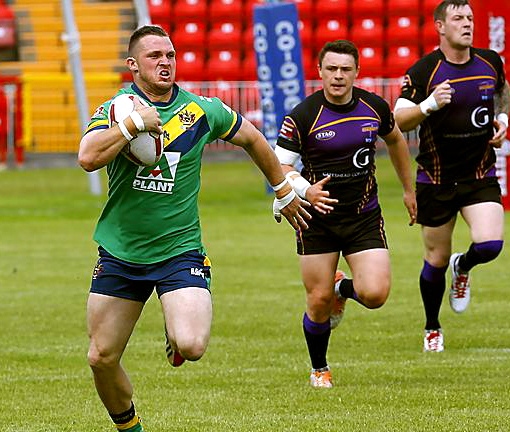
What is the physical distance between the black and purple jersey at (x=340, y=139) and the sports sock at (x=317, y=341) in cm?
76

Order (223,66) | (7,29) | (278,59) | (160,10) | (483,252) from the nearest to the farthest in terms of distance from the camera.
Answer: (483,252), (278,59), (223,66), (160,10), (7,29)

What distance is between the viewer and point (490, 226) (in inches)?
383

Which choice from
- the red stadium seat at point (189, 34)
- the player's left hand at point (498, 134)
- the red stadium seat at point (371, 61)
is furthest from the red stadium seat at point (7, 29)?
the player's left hand at point (498, 134)

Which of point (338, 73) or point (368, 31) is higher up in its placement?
point (338, 73)

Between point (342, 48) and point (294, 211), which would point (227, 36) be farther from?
point (294, 211)

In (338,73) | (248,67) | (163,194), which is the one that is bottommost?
(248,67)

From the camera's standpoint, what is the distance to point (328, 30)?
102ft

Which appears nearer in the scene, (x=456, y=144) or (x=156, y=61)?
(x=156, y=61)

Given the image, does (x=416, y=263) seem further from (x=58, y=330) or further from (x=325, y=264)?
(x=325, y=264)

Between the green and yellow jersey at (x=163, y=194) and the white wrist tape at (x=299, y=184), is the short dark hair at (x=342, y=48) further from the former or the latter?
the green and yellow jersey at (x=163, y=194)

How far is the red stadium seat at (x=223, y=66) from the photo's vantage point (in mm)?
30266

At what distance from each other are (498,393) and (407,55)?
76.1 feet

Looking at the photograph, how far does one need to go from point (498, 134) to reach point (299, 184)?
2.03 m

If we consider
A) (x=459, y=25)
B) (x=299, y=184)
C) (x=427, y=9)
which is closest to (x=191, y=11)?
(x=427, y=9)
